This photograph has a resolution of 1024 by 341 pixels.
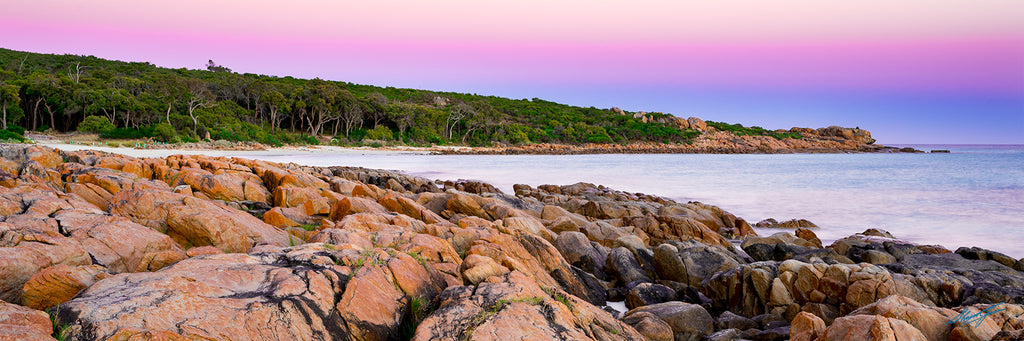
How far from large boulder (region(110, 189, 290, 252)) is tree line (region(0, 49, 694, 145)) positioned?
43404 mm

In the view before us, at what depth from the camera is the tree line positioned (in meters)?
53.8

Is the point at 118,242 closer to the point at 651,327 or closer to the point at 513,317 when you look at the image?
the point at 513,317

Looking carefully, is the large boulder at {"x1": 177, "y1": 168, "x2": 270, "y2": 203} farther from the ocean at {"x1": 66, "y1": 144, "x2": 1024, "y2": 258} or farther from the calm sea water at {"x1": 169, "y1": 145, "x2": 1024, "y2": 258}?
the calm sea water at {"x1": 169, "y1": 145, "x2": 1024, "y2": 258}

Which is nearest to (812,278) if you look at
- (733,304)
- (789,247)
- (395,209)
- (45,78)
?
(733,304)

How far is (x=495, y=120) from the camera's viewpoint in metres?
95.1

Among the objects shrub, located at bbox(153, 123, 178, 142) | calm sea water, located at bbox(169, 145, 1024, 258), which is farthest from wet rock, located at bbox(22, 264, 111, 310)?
shrub, located at bbox(153, 123, 178, 142)

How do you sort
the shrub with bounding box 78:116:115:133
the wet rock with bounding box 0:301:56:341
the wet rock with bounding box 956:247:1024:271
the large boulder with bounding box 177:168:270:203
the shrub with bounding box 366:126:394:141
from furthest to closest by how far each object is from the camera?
the shrub with bounding box 366:126:394:141 < the shrub with bounding box 78:116:115:133 < the large boulder with bounding box 177:168:270:203 < the wet rock with bounding box 956:247:1024:271 < the wet rock with bounding box 0:301:56:341

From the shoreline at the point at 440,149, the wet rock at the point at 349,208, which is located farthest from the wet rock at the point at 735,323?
the shoreline at the point at 440,149

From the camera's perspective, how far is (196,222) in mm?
7133

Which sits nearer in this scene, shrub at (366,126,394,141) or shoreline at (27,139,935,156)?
shoreline at (27,139,935,156)

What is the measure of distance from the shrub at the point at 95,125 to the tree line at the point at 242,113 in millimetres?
96

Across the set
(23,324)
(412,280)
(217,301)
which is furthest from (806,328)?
(23,324)

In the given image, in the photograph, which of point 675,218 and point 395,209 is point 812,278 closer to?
point 675,218
